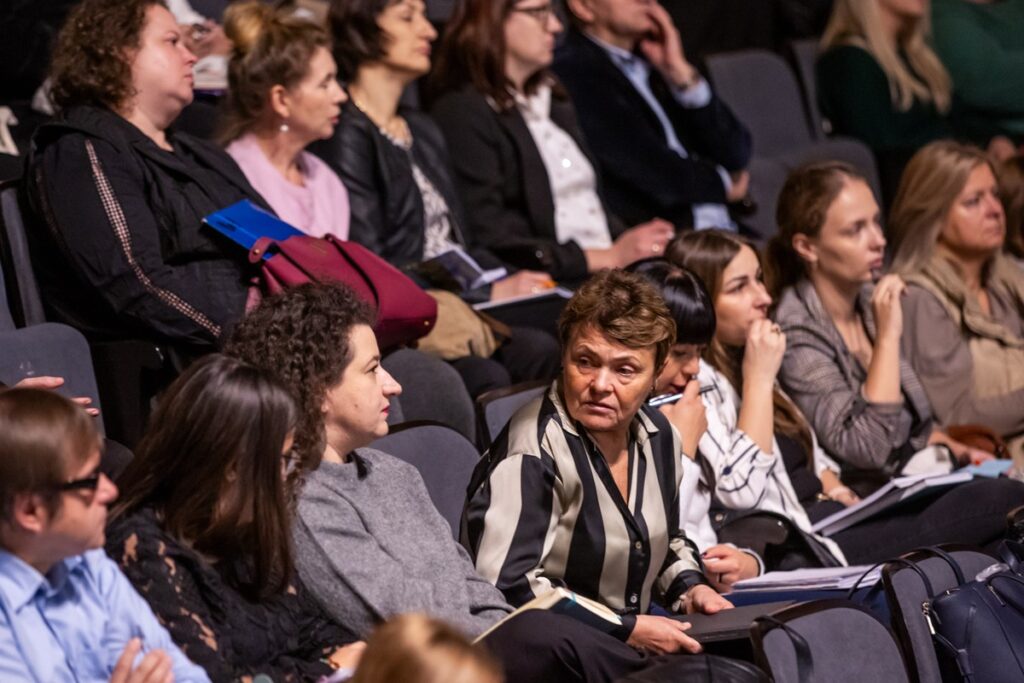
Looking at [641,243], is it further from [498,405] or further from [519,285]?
[498,405]

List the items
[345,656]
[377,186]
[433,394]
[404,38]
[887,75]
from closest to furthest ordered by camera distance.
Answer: [345,656], [433,394], [377,186], [404,38], [887,75]

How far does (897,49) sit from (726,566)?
320 cm

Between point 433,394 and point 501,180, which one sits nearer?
point 433,394

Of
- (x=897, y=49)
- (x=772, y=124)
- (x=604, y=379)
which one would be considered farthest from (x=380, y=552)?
(x=897, y=49)

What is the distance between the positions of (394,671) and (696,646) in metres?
0.94

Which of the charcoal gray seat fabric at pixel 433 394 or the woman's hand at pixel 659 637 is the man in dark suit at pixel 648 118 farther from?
the woman's hand at pixel 659 637

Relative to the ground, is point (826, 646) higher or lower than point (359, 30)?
lower

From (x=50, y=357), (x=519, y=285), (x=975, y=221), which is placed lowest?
(x=975, y=221)

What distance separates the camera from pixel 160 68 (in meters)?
3.23

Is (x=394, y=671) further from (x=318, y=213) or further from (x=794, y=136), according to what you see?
(x=794, y=136)

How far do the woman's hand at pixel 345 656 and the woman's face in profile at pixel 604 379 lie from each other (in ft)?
2.09

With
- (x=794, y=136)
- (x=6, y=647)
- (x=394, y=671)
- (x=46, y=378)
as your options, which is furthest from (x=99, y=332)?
(x=794, y=136)

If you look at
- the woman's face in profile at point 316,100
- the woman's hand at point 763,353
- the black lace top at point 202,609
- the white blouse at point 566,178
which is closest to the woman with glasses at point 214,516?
the black lace top at point 202,609

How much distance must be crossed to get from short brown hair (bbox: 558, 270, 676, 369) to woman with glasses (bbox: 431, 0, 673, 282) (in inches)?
60.8
